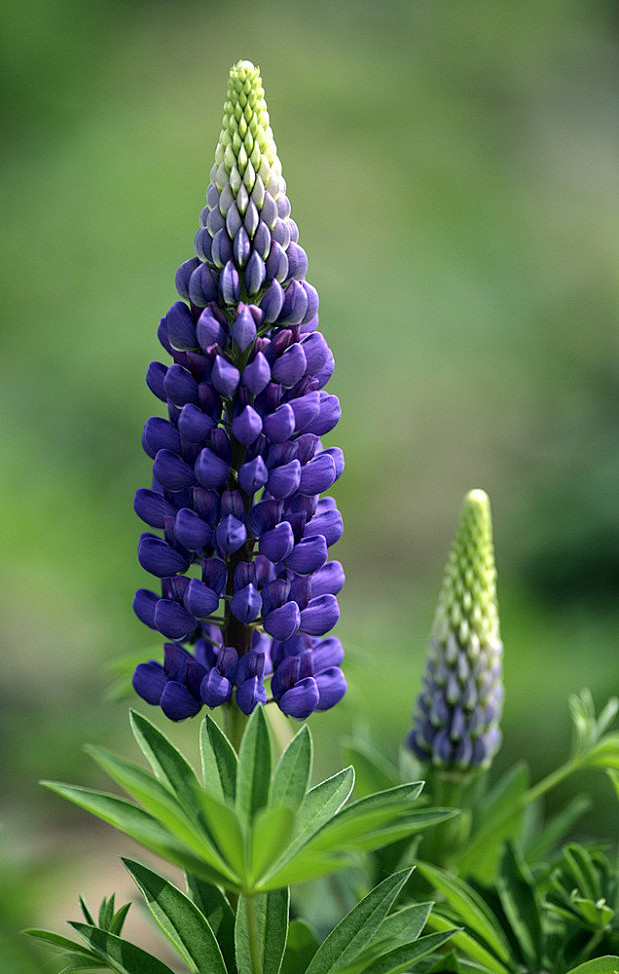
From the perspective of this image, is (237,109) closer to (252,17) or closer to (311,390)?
(311,390)

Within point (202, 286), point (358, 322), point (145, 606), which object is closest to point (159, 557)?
point (145, 606)

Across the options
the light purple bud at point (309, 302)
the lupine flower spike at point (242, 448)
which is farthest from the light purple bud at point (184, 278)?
the light purple bud at point (309, 302)

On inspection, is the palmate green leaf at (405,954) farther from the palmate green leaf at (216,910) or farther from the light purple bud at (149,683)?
the light purple bud at (149,683)

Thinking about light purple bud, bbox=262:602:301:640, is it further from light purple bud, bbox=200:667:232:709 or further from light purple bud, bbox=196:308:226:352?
light purple bud, bbox=196:308:226:352

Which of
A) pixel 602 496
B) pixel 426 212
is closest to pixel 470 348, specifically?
pixel 426 212

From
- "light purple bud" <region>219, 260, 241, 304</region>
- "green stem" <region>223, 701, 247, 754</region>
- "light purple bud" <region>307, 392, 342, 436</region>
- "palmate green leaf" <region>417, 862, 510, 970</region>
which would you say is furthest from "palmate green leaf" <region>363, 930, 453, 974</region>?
"light purple bud" <region>219, 260, 241, 304</region>

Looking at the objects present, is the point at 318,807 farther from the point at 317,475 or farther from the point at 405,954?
the point at 317,475
